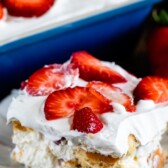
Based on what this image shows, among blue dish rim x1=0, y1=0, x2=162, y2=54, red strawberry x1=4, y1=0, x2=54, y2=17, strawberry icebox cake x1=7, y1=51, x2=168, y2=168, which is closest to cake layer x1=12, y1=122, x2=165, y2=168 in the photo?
strawberry icebox cake x1=7, y1=51, x2=168, y2=168

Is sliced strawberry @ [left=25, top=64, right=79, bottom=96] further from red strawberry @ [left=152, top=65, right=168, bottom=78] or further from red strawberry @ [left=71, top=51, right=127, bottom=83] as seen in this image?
red strawberry @ [left=152, top=65, right=168, bottom=78]

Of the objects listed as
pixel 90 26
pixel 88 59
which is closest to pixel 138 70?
pixel 90 26

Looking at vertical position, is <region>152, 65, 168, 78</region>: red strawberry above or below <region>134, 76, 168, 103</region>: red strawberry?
below

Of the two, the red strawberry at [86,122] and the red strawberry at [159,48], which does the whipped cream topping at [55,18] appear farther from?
the red strawberry at [86,122]

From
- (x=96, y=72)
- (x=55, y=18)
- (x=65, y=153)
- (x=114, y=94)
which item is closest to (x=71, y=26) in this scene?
(x=55, y=18)

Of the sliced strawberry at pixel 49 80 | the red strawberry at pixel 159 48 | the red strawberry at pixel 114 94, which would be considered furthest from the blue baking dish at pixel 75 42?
the red strawberry at pixel 114 94

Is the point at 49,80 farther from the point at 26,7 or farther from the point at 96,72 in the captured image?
the point at 26,7
